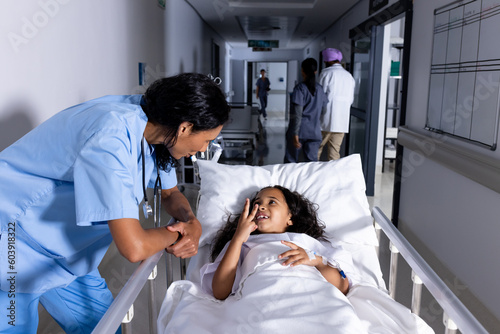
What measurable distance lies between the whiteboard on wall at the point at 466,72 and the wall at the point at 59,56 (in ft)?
7.69

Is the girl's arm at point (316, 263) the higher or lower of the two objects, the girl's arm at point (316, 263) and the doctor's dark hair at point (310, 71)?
the lower

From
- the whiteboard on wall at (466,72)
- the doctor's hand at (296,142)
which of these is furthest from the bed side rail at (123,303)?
the doctor's hand at (296,142)

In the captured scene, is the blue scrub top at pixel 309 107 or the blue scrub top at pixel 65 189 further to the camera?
the blue scrub top at pixel 309 107

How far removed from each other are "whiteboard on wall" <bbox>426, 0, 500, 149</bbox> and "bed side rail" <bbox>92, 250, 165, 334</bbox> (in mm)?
2054

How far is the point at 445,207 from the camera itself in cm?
311

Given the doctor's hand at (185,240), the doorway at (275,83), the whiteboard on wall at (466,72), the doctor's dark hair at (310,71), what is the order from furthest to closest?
1. the doorway at (275,83)
2. the doctor's dark hair at (310,71)
3. the whiteboard on wall at (466,72)
4. the doctor's hand at (185,240)

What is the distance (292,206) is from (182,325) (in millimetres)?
807

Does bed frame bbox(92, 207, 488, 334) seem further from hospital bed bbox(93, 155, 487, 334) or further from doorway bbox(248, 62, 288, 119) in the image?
doorway bbox(248, 62, 288, 119)

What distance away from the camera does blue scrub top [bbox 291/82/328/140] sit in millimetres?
4590

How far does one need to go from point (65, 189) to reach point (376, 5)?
4.57 meters

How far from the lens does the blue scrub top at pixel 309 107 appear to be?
459 centimetres

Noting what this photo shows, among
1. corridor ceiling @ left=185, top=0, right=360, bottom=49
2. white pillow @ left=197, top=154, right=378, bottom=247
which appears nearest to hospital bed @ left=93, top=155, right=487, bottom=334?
white pillow @ left=197, top=154, right=378, bottom=247

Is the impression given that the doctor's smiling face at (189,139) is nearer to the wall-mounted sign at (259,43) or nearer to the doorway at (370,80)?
the doorway at (370,80)

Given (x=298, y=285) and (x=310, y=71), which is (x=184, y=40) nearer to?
(x=310, y=71)
